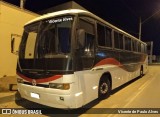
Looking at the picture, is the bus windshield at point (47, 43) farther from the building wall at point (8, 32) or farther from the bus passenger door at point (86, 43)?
the building wall at point (8, 32)

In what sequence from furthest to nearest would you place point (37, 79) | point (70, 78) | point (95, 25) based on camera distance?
1. point (95, 25)
2. point (37, 79)
3. point (70, 78)

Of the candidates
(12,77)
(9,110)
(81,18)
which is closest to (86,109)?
(9,110)

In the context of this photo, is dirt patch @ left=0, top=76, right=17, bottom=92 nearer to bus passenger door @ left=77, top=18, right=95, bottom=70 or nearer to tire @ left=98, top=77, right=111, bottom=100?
tire @ left=98, top=77, right=111, bottom=100

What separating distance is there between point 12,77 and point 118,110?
21.4 ft

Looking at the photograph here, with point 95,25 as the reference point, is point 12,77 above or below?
below

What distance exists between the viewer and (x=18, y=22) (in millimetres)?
12797

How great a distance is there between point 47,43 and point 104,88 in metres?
2.98

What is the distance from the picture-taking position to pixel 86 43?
7.28 m

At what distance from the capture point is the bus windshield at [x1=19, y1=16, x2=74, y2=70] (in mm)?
6579

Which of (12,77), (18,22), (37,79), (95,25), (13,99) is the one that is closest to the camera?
(37,79)

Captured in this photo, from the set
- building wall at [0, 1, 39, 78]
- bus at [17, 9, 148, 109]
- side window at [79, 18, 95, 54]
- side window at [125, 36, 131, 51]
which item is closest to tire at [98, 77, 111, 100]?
bus at [17, 9, 148, 109]

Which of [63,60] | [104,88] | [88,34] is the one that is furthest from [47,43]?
[104,88]

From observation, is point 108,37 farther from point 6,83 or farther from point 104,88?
point 6,83

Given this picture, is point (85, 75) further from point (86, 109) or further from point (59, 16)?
point (59, 16)
